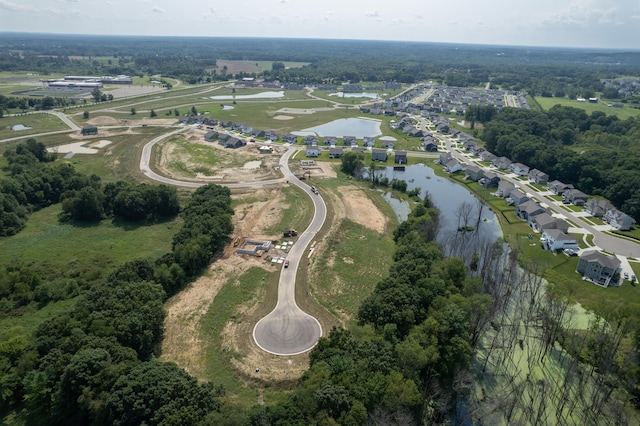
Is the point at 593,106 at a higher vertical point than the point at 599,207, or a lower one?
higher

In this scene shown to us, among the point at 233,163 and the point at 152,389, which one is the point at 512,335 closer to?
the point at 152,389

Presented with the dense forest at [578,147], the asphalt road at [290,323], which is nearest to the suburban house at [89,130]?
the asphalt road at [290,323]

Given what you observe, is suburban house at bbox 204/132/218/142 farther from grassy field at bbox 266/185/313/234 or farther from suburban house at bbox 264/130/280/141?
grassy field at bbox 266/185/313/234

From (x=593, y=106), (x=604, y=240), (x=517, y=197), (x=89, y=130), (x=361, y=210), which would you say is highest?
(x=593, y=106)

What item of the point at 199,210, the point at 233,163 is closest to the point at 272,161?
the point at 233,163

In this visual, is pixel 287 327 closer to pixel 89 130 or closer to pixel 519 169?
pixel 519 169

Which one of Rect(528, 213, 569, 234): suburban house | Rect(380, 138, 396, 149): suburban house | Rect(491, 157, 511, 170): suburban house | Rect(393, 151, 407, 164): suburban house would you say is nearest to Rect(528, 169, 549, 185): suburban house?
Rect(491, 157, 511, 170): suburban house

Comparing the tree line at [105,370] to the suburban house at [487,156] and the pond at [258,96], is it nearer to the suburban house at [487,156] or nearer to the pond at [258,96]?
the suburban house at [487,156]

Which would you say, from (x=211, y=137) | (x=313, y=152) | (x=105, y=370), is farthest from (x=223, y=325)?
(x=211, y=137)
